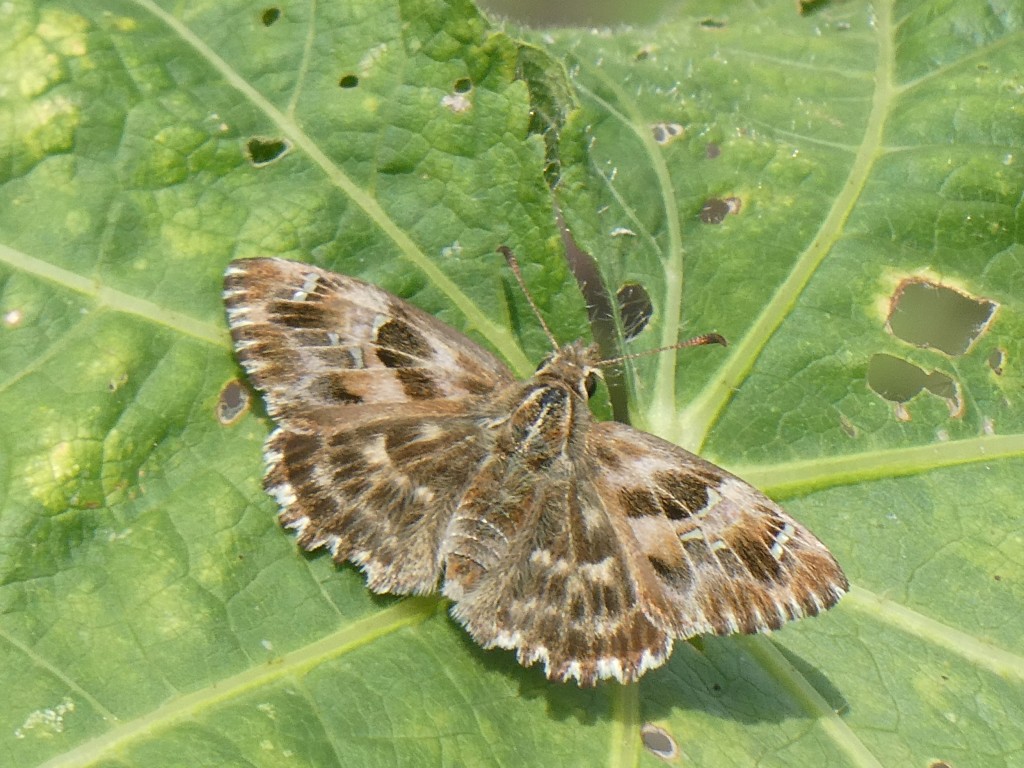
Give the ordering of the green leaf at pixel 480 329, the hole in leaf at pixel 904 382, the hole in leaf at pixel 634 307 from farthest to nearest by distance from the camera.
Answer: the hole in leaf at pixel 634 307 < the hole in leaf at pixel 904 382 < the green leaf at pixel 480 329

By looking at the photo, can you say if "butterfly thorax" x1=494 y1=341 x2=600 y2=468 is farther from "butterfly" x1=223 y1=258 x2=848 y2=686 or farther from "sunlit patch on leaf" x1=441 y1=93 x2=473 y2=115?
"sunlit patch on leaf" x1=441 y1=93 x2=473 y2=115

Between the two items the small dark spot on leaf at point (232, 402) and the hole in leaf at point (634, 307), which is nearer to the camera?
the small dark spot on leaf at point (232, 402)

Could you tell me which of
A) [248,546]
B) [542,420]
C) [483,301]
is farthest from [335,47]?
[248,546]

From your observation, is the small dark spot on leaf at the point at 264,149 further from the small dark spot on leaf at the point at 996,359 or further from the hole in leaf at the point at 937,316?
the small dark spot on leaf at the point at 996,359

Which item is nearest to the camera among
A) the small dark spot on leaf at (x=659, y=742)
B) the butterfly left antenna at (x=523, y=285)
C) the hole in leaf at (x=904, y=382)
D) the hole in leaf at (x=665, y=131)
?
the small dark spot on leaf at (x=659, y=742)

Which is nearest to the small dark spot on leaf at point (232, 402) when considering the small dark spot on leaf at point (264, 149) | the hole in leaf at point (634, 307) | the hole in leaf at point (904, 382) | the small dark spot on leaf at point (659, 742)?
the small dark spot on leaf at point (264, 149)

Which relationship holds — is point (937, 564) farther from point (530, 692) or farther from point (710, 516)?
point (530, 692)

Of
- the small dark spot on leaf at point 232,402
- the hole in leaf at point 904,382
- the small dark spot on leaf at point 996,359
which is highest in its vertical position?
the small dark spot on leaf at point 996,359
